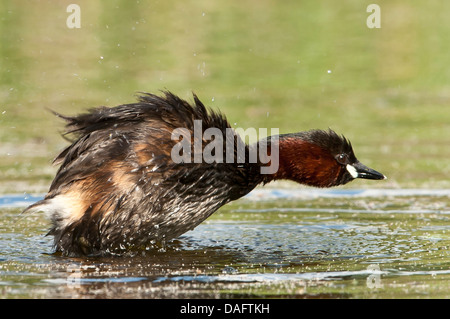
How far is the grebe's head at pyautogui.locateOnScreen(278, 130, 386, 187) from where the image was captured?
23.5 ft

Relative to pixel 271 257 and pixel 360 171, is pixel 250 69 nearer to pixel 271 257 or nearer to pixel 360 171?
pixel 360 171

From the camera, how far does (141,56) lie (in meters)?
14.7

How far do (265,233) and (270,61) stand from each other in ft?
24.8

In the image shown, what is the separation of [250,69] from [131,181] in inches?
310

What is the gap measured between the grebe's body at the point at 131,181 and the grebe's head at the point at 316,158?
47 cm

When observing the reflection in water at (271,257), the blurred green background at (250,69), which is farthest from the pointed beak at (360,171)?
the blurred green background at (250,69)

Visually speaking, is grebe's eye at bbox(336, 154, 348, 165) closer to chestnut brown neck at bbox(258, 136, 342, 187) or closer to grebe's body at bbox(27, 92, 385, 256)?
chestnut brown neck at bbox(258, 136, 342, 187)

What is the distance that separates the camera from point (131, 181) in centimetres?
639

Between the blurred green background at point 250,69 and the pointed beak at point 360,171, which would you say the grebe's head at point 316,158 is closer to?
the pointed beak at point 360,171

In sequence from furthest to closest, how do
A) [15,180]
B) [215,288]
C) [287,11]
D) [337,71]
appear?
1. [287,11]
2. [337,71]
3. [15,180]
4. [215,288]

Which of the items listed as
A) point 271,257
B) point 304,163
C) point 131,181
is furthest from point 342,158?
point 131,181

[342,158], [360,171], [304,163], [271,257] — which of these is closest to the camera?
[271,257]

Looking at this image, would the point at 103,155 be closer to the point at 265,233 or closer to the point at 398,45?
the point at 265,233

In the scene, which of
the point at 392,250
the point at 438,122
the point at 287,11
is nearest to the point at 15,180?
the point at 392,250
